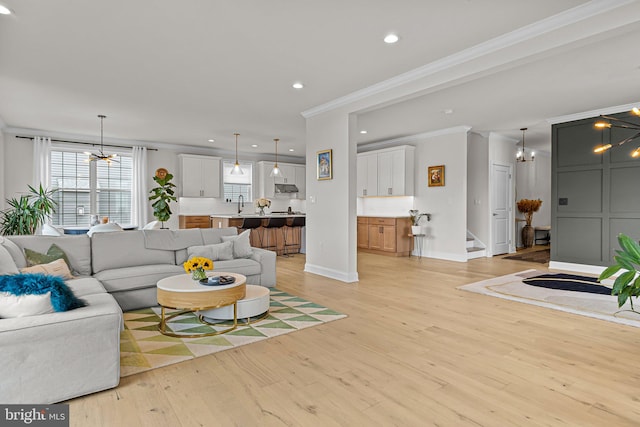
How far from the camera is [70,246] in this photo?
3.80 m

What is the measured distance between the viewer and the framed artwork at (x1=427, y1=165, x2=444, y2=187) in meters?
7.64

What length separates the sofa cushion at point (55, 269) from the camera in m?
3.19

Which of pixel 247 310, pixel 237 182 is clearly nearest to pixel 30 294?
pixel 247 310

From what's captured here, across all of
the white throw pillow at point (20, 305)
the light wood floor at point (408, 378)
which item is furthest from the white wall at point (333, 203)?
the white throw pillow at point (20, 305)

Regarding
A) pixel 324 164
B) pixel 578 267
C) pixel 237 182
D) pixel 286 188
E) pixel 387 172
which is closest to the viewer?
pixel 324 164

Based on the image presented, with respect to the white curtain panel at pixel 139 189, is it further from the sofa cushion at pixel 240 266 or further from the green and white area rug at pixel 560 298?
the green and white area rug at pixel 560 298

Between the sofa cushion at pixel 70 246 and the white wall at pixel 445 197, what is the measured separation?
20.9ft

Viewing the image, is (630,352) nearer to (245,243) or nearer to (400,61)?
(400,61)

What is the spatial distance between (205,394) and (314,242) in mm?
3920

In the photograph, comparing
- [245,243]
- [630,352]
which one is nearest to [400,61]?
[245,243]

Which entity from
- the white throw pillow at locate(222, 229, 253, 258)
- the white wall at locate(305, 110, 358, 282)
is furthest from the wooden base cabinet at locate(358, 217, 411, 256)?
the white throw pillow at locate(222, 229, 253, 258)

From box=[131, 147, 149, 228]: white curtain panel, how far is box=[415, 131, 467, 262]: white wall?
6544 millimetres

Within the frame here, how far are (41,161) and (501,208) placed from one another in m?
10.1

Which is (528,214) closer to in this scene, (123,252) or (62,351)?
(123,252)
